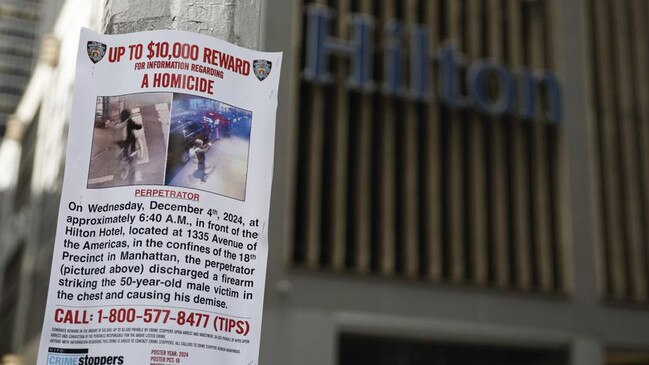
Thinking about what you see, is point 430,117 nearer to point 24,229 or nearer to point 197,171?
point 197,171

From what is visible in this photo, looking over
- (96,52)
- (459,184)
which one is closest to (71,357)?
(96,52)

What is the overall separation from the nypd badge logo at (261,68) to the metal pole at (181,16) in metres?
0.09

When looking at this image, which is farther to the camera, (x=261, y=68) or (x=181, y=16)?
(x=261, y=68)

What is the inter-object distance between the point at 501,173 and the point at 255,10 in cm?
1632

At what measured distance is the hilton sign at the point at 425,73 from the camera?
1797 cm

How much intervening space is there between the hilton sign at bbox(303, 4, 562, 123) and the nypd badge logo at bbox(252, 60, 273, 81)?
47.4 ft

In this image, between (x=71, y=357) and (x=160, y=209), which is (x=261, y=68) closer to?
(x=160, y=209)

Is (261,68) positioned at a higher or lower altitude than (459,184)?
lower

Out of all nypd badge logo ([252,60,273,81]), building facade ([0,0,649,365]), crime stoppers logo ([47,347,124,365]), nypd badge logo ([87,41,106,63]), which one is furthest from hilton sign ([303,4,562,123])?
crime stoppers logo ([47,347,124,365])

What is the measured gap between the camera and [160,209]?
3.04 metres

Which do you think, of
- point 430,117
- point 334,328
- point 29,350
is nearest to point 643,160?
point 430,117

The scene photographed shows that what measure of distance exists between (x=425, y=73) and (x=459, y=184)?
7.59 feet

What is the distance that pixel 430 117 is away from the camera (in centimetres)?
1877

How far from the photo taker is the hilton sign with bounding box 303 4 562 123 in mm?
17969
